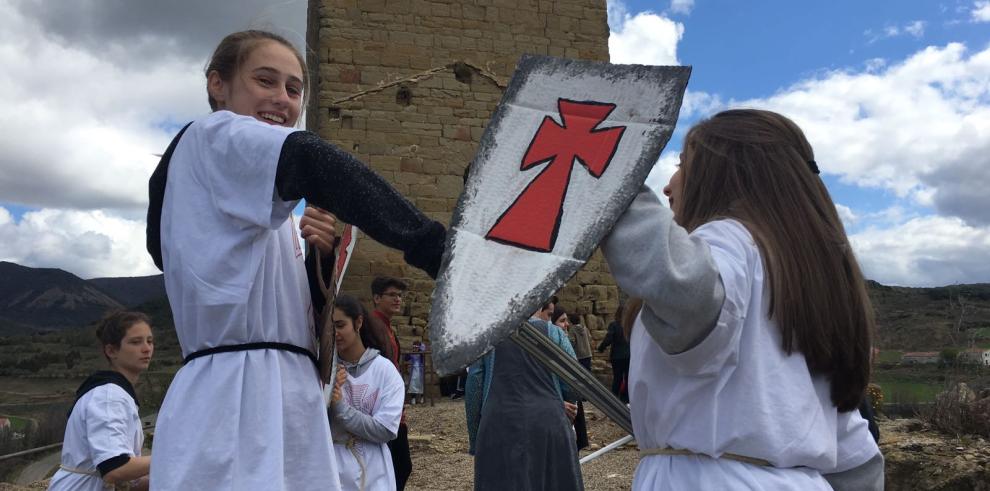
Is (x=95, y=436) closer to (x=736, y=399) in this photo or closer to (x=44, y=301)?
(x=736, y=399)

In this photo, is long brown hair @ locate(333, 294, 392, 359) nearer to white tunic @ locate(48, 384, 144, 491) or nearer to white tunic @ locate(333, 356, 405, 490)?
white tunic @ locate(333, 356, 405, 490)

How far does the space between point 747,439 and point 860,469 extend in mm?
385

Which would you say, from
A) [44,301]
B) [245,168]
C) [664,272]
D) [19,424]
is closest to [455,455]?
[19,424]

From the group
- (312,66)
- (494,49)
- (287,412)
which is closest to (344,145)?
(312,66)

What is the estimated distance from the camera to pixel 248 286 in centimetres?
150

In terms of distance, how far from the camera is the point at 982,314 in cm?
1836

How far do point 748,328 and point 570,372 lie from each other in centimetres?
43

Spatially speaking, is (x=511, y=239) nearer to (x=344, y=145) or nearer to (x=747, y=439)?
(x=747, y=439)

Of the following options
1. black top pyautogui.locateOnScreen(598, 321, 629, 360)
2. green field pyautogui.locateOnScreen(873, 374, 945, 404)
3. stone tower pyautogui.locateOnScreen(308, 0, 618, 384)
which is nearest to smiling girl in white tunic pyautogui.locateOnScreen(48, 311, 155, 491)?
green field pyautogui.locateOnScreen(873, 374, 945, 404)

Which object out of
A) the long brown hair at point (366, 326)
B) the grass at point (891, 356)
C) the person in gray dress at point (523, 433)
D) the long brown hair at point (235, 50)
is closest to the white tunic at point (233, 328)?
the long brown hair at point (235, 50)

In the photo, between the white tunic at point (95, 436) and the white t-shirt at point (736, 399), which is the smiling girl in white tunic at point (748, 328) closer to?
the white t-shirt at point (736, 399)

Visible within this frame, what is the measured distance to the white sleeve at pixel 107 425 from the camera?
3.03 metres

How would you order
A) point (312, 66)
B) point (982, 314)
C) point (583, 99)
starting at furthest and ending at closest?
point (982, 314)
point (312, 66)
point (583, 99)

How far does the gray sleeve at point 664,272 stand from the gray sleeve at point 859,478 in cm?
53
